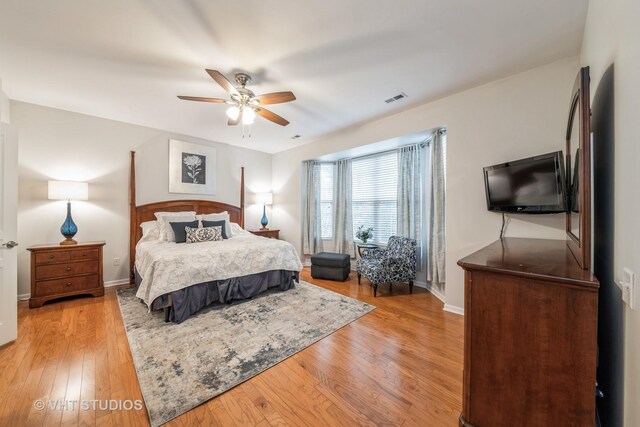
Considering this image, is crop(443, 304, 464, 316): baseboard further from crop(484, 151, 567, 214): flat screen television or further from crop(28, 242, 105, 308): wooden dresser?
crop(28, 242, 105, 308): wooden dresser

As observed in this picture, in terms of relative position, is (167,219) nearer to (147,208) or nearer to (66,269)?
(147,208)

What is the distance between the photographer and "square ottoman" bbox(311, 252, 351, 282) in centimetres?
422

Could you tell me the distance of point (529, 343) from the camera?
1084 millimetres

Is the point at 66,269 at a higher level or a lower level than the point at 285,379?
higher

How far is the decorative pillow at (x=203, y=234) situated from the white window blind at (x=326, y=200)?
87.6 inches

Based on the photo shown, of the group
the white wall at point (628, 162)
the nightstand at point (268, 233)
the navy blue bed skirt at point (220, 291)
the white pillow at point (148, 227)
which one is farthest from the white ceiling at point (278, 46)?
the nightstand at point (268, 233)

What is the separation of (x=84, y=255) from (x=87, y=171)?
4.37ft

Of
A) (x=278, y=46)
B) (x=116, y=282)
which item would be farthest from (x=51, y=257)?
(x=278, y=46)

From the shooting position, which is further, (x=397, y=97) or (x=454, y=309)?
(x=397, y=97)

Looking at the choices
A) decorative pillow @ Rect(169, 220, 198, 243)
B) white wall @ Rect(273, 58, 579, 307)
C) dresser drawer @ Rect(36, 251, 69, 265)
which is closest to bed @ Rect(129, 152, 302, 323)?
decorative pillow @ Rect(169, 220, 198, 243)

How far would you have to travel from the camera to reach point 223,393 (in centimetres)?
164

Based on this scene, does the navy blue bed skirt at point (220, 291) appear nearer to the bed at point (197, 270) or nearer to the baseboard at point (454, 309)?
the bed at point (197, 270)

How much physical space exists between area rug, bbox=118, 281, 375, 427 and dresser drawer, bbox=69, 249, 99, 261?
65cm

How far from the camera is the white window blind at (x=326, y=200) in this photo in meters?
5.31
